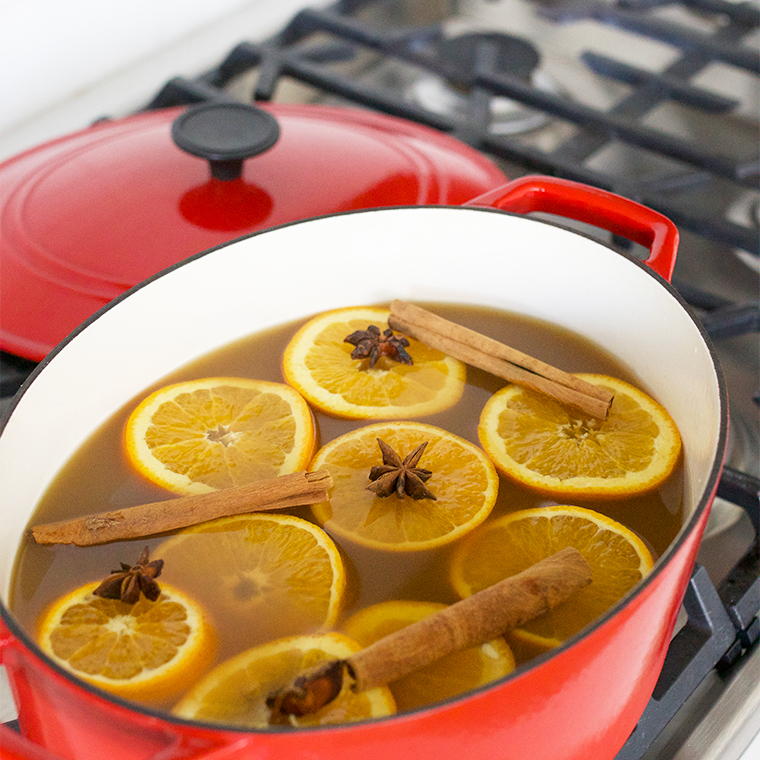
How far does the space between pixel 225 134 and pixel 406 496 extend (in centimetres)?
51

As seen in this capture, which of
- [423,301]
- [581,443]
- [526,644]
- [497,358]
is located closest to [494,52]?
[423,301]

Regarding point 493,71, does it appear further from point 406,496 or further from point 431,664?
point 431,664

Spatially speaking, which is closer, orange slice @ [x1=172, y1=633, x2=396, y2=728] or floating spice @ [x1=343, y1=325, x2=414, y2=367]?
orange slice @ [x1=172, y1=633, x2=396, y2=728]

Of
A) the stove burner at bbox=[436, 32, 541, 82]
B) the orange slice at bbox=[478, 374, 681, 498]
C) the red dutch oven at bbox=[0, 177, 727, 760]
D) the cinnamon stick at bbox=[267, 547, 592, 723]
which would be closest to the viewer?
the red dutch oven at bbox=[0, 177, 727, 760]

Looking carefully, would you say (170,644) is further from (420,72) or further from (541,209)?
(420,72)

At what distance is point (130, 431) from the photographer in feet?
3.05

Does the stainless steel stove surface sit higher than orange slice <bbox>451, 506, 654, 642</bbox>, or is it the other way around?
the stainless steel stove surface

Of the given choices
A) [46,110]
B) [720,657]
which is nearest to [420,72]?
[46,110]

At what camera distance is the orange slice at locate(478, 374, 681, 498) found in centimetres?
87

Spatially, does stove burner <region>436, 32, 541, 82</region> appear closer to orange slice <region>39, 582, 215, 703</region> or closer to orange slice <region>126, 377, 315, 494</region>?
orange slice <region>126, 377, 315, 494</region>

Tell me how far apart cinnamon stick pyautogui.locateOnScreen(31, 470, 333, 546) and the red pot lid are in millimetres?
249

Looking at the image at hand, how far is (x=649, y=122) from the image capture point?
1722 millimetres

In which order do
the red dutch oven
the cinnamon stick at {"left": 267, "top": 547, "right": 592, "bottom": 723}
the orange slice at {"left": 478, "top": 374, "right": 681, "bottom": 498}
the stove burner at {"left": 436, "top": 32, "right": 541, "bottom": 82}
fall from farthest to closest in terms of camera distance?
1. the stove burner at {"left": 436, "top": 32, "right": 541, "bottom": 82}
2. the orange slice at {"left": 478, "top": 374, "right": 681, "bottom": 498}
3. the cinnamon stick at {"left": 267, "top": 547, "right": 592, "bottom": 723}
4. the red dutch oven

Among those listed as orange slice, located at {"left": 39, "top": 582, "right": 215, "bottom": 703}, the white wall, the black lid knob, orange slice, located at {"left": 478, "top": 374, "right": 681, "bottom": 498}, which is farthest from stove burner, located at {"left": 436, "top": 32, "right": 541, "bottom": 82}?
orange slice, located at {"left": 39, "top": 582, "right": 215, "bottom": 703}
